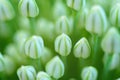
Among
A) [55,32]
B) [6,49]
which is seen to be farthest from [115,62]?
[6,49]

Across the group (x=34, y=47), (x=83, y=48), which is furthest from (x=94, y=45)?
(x=34, y=47)

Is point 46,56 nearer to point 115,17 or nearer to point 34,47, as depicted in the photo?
point 34,47

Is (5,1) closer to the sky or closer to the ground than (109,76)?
closer to the sky

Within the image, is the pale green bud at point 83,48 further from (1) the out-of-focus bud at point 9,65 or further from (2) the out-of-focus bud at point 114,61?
(1) the out-of-focus bud at point 9,65

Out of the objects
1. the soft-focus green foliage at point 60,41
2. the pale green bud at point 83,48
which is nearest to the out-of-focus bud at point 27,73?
the soft-focus green foliage at point 60,41

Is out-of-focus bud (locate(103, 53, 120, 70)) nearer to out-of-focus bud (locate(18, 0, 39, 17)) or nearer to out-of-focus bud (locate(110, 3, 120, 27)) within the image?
out-of-focus bud (locate(110, 3, 120, 27))

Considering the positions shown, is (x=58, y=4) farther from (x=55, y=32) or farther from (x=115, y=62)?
(x=115, y=62)
